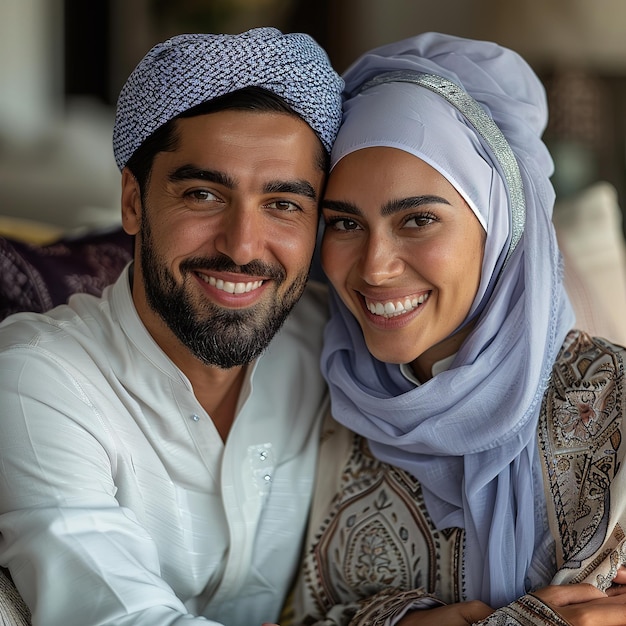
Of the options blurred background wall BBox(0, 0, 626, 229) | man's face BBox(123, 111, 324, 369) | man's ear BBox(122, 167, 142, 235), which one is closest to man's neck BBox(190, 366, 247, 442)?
man's face BBox(123, 111, 324, 369)

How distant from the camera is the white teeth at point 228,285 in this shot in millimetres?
1618

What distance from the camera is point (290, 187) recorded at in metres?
1.60

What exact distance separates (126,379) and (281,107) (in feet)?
1.84

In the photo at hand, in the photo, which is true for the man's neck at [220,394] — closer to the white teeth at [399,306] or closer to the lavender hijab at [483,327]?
the lavender hijab at [483,327]

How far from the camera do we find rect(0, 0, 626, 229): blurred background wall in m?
3.23

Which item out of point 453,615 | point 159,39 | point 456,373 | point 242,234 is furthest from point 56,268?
point 159,39

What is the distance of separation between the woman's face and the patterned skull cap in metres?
0.14

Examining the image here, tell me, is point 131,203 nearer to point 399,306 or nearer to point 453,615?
point 399,306

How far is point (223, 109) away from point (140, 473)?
67 centimetres

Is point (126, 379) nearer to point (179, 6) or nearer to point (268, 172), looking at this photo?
point (268, 172)

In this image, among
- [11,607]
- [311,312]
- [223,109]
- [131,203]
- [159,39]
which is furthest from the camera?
[159,39]

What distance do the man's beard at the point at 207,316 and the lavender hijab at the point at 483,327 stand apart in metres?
0.21

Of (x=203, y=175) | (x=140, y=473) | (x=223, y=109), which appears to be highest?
(x=223, y=109)

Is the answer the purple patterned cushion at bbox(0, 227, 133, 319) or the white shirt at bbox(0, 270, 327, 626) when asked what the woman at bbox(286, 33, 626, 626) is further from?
the purple patterned cushion at bbox(0, 227, 133, 319)
